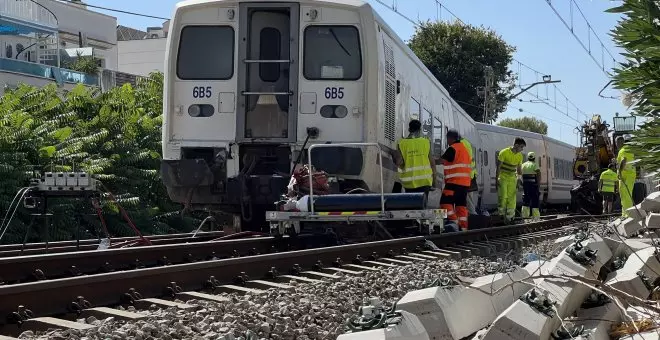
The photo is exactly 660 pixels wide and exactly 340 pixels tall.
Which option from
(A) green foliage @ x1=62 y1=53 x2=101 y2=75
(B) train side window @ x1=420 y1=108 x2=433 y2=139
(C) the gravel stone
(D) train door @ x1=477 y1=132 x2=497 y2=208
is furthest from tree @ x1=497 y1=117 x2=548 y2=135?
(C) the gravel stone

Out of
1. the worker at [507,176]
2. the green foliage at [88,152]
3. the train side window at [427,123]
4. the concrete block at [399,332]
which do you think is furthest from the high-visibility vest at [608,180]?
the concrete block at [399,332]

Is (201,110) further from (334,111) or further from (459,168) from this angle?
(459,168)

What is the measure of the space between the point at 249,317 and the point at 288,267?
285 centimetres

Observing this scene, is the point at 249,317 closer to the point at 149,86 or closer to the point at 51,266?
the point at 51,266

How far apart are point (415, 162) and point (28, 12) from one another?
92.0 feet

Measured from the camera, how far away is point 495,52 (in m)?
58.3

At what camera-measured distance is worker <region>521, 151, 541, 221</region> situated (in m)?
21.4

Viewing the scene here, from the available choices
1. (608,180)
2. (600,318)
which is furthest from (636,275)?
(608,180)

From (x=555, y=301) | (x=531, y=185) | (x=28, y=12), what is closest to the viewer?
(x=555, y=301)

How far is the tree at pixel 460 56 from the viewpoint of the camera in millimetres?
56750

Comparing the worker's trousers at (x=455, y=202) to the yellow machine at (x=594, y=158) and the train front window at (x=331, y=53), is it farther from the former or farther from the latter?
the yellow machine at (x=594, y=158)

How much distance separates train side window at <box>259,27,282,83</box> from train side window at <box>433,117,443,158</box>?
4.45 metres

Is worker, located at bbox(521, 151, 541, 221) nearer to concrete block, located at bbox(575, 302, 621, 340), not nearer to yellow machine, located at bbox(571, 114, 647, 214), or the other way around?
yellow machine, located at bbox(571, 114, 647, 214)

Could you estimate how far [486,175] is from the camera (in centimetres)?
2355
